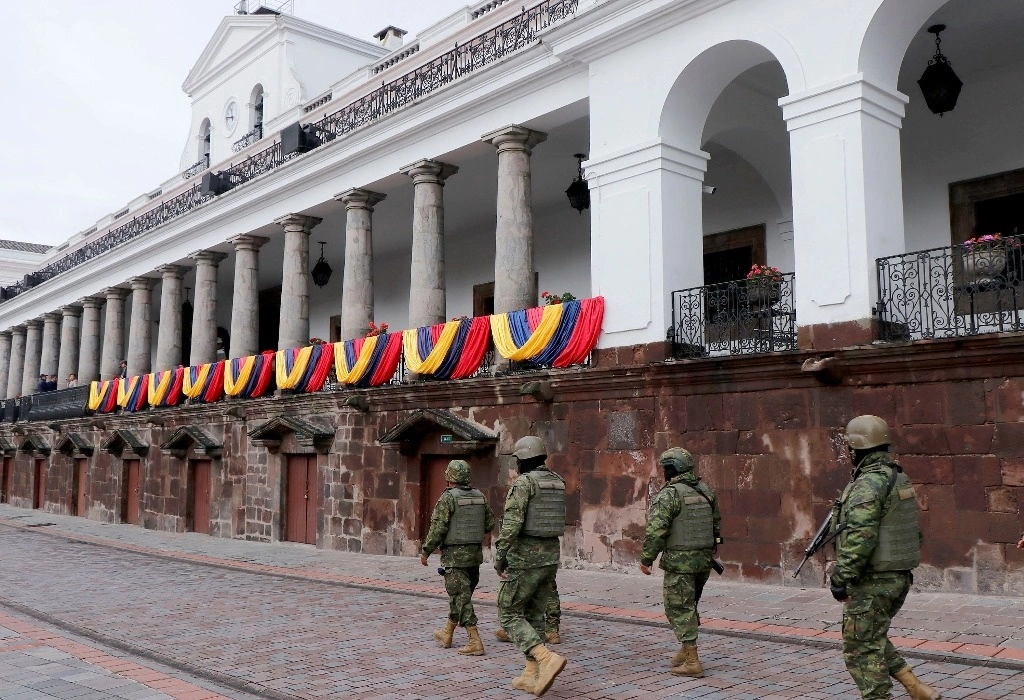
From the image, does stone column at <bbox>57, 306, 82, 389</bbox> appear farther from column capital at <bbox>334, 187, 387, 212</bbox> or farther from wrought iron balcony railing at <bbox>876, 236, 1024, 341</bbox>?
wrought iron balcony railing at <bbox>876, 236, 1024, 341</bbox>

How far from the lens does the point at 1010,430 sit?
9125mm

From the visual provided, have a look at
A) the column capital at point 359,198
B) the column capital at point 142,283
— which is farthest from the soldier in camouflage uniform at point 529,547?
the column capital at point 142,283

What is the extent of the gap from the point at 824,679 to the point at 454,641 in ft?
11.0

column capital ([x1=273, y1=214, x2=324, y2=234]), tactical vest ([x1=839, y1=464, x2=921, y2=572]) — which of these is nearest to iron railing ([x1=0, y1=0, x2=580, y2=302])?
column capital ([x1=273, y1=214, x2=324, y2=234])

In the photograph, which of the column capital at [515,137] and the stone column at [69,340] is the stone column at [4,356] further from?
the column capital at [515,137]

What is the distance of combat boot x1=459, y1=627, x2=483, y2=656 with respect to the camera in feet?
25.7

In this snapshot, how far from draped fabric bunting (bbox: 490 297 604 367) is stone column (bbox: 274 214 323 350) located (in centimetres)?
749

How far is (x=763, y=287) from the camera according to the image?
1162 cm

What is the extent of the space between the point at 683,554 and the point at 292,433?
13.0 m

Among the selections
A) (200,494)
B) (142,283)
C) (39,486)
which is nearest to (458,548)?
(200,494)

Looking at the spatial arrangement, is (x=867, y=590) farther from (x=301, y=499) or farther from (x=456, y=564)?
(x=301, y=499)

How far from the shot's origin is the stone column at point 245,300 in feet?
74.1

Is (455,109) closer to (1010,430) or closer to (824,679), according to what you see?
(1010,430)

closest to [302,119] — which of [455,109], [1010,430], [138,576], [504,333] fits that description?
[455,109]
